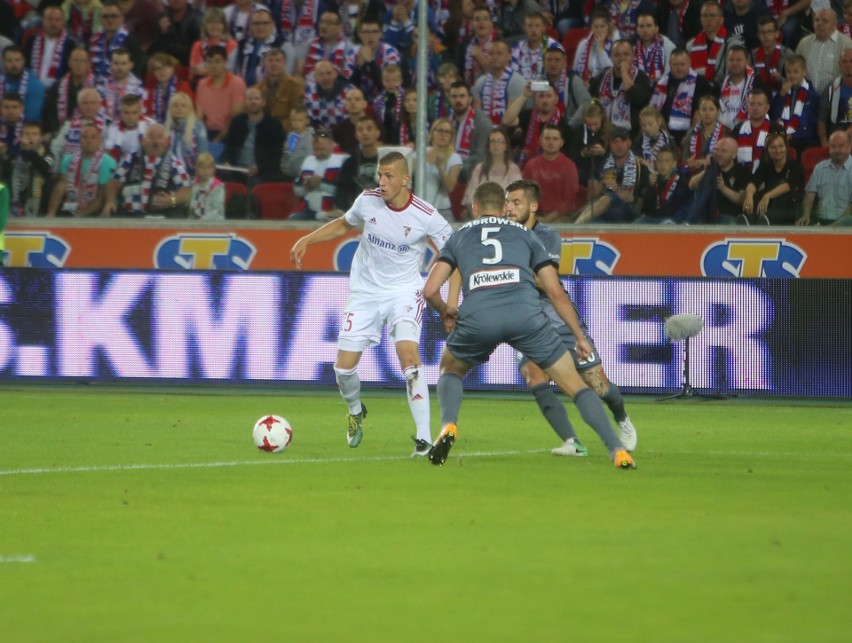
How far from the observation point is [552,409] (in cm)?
1094

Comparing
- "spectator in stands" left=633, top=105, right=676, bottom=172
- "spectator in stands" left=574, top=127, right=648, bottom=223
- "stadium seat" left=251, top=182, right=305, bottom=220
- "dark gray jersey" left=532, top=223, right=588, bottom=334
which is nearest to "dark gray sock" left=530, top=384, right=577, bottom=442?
"dark gray jersey" left=532, top=223, right=588, bottom=334

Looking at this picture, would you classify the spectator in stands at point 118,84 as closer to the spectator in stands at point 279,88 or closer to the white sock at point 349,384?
the spectator in stands at point 279,88

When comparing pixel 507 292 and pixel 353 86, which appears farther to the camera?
pixel 353 86

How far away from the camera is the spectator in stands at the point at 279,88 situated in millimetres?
19703

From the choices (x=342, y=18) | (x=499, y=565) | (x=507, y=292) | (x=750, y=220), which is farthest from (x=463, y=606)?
(x=342, y=18)

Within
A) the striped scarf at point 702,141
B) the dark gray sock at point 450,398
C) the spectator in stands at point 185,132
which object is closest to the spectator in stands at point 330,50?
the spectator in stands at point 185,132

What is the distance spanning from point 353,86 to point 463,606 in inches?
571

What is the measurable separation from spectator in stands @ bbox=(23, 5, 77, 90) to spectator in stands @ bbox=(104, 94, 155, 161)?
84.2 inches

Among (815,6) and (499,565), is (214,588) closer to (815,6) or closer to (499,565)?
(499,565)

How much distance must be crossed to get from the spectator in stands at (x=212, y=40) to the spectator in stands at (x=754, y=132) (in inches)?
282

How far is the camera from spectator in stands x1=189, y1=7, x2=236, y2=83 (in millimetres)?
20844

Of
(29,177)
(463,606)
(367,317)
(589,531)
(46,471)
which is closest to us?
(463,606)

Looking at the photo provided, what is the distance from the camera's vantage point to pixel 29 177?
64.3 ft

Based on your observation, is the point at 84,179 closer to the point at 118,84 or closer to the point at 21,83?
the point at 118,84
